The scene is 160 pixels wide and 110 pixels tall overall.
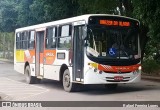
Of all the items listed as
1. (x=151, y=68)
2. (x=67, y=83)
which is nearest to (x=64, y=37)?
(x=67, y=83)

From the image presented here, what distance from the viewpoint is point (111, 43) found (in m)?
15.2

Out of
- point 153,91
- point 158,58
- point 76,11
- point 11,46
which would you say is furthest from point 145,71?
point 11,46

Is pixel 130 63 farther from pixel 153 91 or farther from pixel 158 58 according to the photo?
pixel 158 58

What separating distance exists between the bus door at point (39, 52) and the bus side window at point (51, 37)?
736 mm

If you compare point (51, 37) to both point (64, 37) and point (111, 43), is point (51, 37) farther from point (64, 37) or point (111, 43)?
point (111, 43)

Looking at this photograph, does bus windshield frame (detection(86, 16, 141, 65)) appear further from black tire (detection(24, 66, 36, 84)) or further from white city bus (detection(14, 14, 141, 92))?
black tire (detection(24, 66, 36, 84))

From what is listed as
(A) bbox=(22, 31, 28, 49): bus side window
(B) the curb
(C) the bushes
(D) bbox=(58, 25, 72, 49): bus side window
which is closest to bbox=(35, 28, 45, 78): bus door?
(A) bbox=(22, 31, 28, 49): bus side window

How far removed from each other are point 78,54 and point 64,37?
5.07 ft

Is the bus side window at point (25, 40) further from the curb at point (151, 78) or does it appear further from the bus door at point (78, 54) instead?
the curb at point (151, 78)

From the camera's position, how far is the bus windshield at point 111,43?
15.0m

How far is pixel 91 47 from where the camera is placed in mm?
14953

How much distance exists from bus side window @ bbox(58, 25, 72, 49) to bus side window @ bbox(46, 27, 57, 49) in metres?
0.57

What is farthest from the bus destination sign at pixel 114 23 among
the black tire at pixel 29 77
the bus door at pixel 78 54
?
the black tire at pixel 29 77

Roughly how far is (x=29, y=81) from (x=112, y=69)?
714cm
